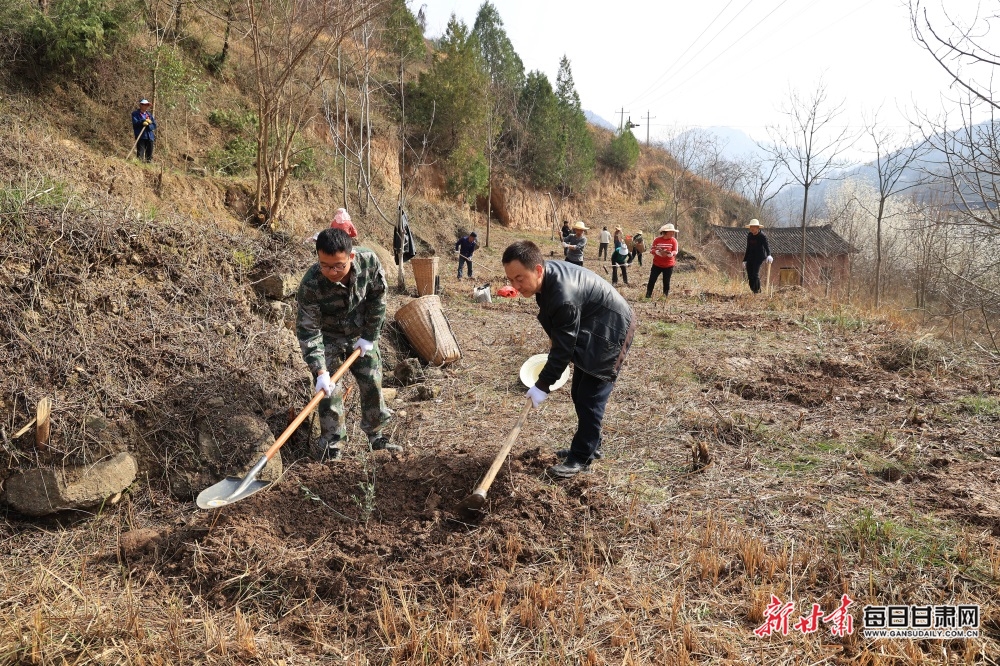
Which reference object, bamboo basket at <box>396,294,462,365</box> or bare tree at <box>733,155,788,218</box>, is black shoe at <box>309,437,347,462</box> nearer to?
bamboo basket at <box>396,294,462,365</box>

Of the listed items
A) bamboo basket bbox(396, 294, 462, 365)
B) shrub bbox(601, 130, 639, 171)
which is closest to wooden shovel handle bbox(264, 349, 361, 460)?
bamboo basket bbox(396, 294, 462, 365)

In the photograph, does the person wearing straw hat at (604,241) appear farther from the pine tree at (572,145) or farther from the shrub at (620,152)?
the shrub at (620,152)

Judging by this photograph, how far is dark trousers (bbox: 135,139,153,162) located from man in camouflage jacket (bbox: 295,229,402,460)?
31.7 feet

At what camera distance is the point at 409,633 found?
7.06 ft

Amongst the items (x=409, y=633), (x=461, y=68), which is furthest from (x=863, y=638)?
(x=461, y=68)

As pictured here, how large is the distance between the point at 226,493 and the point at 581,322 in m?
2.15

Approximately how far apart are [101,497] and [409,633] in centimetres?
200

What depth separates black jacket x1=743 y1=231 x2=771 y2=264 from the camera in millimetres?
9844

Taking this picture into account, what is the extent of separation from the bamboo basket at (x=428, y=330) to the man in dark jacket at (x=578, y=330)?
2619 millimetres

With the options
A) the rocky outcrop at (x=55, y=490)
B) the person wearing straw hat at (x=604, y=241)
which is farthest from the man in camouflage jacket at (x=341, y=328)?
the person wearing straw hat at (x=604, y=241)

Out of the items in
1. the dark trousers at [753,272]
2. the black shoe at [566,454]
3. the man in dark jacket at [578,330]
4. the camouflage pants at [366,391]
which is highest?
the dark trousers at [753,272]

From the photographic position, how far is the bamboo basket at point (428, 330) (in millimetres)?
5727

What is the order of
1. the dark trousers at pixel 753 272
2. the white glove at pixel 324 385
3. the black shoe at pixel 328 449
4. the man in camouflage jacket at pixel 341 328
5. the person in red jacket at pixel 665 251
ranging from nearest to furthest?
1. the white glove at pixel 324 385
2. the man in camouflage jacket at pixel 341 328
3. the black shoe at pixel 328 449
4. the person in red jacket at pixel 665 251
5. the dark trousers at pixel 753 272

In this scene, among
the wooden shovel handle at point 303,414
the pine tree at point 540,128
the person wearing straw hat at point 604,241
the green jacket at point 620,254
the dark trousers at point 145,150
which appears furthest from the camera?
the pine tree at point 540,128
